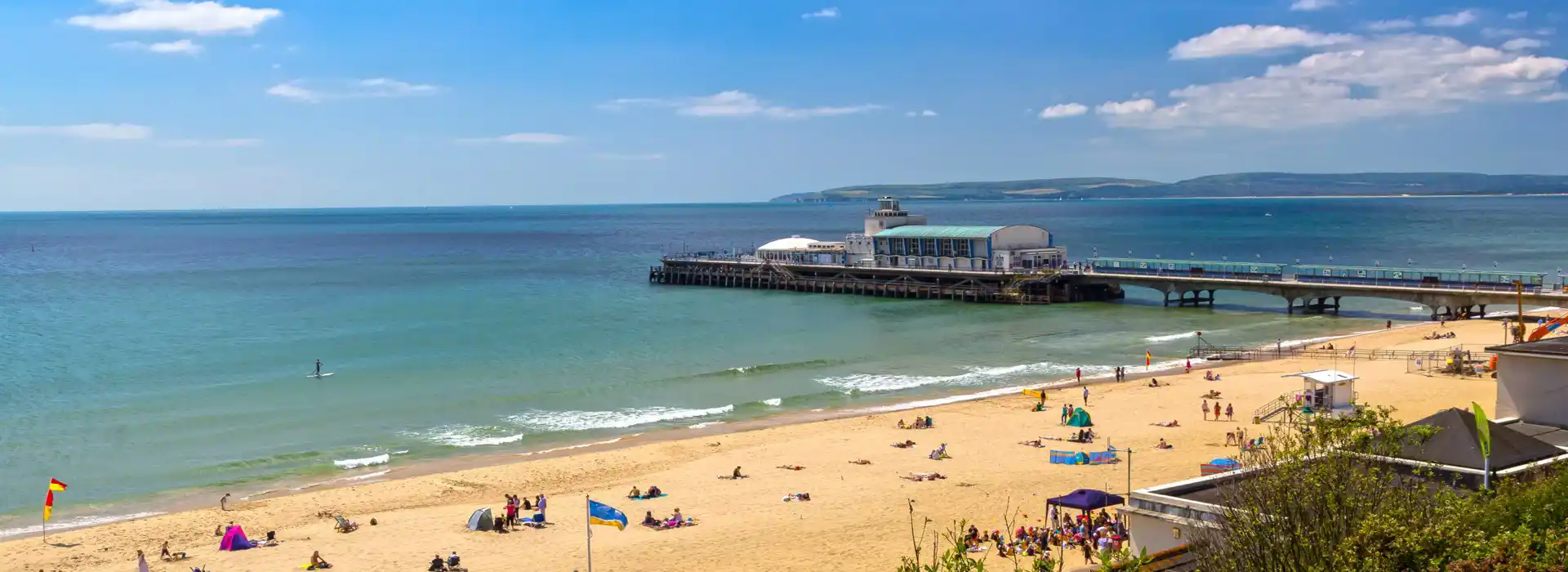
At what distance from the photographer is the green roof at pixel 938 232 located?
254 ft

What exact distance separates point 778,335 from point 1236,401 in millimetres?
27202

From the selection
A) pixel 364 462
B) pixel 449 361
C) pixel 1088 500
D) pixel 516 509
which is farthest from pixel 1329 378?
pixel 449 361

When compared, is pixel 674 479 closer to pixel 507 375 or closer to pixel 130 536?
pixel 130 536

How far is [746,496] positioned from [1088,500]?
8.20 meters

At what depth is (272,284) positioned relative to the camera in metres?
98.0

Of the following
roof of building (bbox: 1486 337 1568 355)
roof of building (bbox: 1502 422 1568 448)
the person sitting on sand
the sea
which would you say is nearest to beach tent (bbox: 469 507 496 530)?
the person sitting on sand

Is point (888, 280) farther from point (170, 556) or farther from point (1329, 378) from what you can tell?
point (170, 556)

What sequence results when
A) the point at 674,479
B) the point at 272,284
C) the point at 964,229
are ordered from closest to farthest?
the point at 674,479 → the point at 964,229 → the point at 272,284

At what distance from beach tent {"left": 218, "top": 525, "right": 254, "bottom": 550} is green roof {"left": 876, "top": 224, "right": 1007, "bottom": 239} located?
2269 inches

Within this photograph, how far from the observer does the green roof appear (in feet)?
254

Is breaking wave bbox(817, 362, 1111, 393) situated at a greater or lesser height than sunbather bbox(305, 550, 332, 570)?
lesser

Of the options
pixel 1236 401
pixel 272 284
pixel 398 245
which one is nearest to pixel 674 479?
pixel 1236 401

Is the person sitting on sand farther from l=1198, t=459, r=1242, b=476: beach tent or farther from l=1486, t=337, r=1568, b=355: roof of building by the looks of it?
l=1486, t=337, r=1568, b=355: roof of building

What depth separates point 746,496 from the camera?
91.6ft
